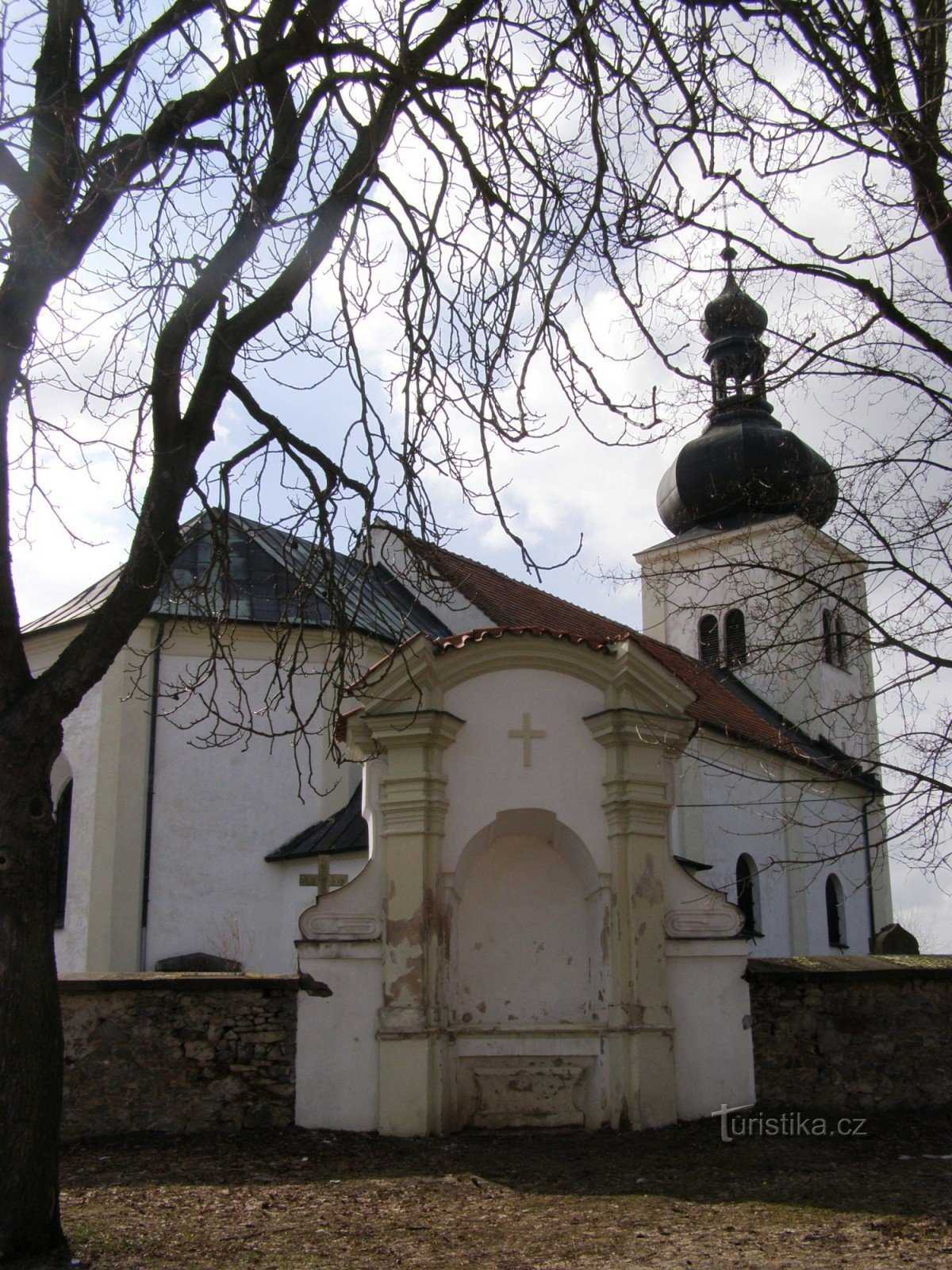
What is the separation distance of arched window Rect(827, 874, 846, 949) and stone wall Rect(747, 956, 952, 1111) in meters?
13.7

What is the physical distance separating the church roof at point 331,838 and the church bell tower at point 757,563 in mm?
3967

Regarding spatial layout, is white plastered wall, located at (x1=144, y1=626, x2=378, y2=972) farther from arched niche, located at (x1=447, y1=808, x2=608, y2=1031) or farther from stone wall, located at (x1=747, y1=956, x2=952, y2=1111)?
stone wall, located at (x1=747, y1=956, x2=952, y2=1111)

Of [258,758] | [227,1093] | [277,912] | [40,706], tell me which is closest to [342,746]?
[258,758]

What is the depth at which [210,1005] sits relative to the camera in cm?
844

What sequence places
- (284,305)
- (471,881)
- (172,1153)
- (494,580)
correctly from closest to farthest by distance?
(284,305), (172,1153), (471,881), (494,580)

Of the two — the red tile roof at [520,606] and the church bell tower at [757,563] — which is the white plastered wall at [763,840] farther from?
the red tile roof at [520,606]

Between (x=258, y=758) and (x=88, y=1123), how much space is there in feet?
20.8

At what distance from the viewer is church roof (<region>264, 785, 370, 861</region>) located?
13.1m

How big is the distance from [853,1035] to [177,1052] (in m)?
4.75

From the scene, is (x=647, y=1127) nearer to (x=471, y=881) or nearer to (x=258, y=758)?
(x=471, y=881)

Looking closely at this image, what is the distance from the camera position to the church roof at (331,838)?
42.9ft

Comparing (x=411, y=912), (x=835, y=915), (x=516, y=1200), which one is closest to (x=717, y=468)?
(x=835, y=915)

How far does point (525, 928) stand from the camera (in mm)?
9312

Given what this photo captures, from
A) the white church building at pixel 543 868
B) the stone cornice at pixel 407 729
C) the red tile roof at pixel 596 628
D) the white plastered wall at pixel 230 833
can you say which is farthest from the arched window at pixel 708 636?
the stone cornice at pixel 407 729
